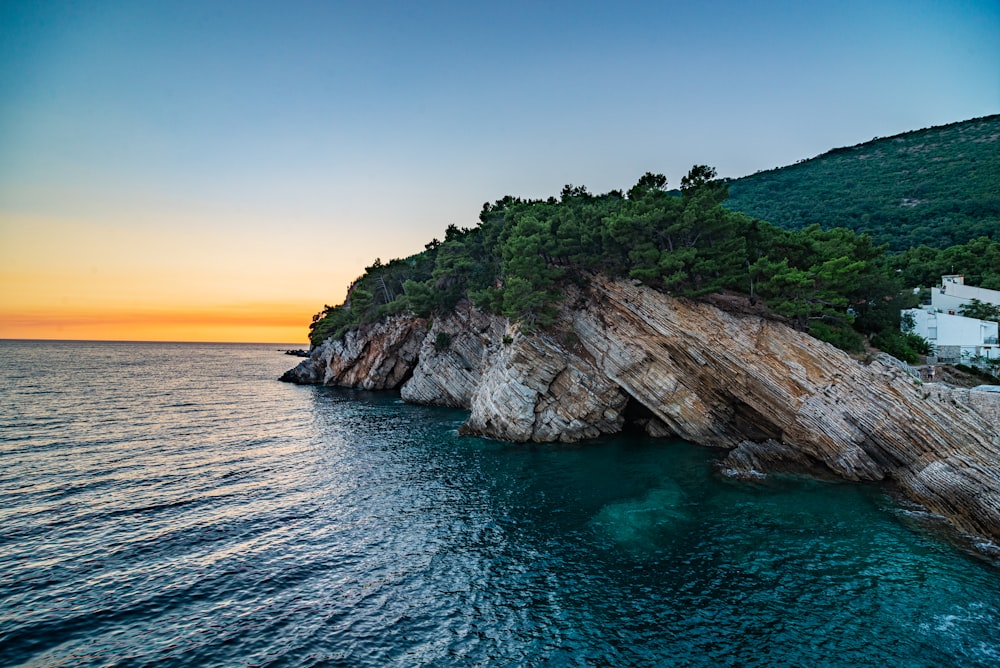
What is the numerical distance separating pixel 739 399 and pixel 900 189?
9433cm

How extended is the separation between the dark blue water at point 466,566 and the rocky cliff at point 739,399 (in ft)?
8.45

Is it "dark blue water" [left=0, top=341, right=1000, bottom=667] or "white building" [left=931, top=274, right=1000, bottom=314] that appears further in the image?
"white building" [left=931, top=274, right=1000, bottom=314]

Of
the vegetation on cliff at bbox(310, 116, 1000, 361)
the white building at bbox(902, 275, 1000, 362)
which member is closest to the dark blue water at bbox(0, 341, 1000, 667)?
the vegetation on cliff at bbox(310, 116, 1000, 361)

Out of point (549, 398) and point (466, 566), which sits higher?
point (549, 398)

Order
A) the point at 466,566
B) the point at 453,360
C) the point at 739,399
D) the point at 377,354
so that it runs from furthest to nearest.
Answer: the point at 377,354 → the point at 453,360 → the point at 739,399 → the point at 466,566

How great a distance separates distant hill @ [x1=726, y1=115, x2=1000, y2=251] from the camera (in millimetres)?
74500

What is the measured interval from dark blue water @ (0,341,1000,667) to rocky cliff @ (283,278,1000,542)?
2.57 meters

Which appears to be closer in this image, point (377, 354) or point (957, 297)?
point (957, 297)

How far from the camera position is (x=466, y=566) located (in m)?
17.4

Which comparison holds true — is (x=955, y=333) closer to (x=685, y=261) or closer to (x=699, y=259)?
(x=699, y=259)

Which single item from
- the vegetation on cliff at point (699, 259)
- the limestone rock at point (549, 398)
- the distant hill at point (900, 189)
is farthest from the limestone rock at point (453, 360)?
the distant hill at point (900, 189)

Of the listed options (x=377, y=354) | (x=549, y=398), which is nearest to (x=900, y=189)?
(x=549, y=398)

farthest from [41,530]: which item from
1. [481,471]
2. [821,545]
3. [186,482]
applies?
[821,545]

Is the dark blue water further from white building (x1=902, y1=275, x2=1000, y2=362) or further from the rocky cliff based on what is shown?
white building (x1=902, y1=275, x2=1000, y2=362)
